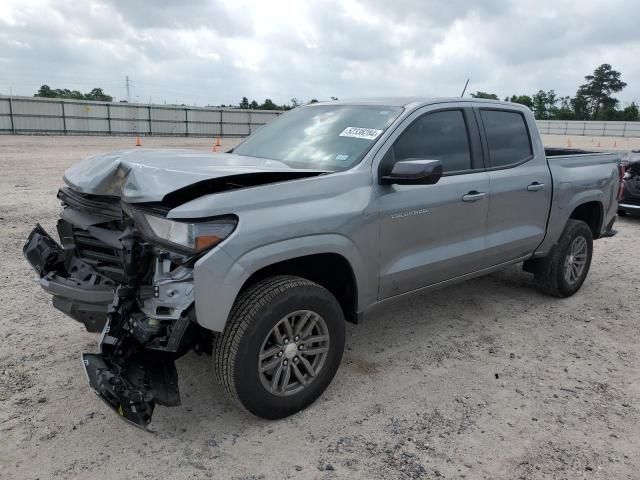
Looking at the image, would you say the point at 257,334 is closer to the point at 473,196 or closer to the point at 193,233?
the point at 193,233

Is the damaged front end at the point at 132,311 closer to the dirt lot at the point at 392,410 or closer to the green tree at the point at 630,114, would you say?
the dirt lot at the point at 392,410

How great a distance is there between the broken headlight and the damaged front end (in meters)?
0.04

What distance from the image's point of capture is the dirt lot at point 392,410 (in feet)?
9.43

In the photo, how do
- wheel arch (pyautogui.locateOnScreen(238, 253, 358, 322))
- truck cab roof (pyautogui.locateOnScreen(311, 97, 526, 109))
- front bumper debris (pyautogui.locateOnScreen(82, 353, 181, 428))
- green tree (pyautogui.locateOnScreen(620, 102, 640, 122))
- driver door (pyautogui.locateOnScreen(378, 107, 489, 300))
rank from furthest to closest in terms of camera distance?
green tree (pyautogui.locateOnScreen(620, 102, 640, 122)) < truck cab roof (pyautogui.locateOnScreen(311, 97, 526, 109)) < driver door (pyautogui.locateOnScreen(378, 107, 489, 300)) < wheel arch (pyautogui.locateOnScreen(238, 253, 358, 322)) < front bumper debris (pyautogui.locateOnScreen(82, 353, 181, 428))

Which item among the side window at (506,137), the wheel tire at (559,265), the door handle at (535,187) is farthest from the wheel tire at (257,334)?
the wheel tire at (559,265)

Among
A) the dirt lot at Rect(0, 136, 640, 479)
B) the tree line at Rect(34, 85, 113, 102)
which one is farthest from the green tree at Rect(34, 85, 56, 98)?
the dirt lot at Rect(0, 136, 640, 479)

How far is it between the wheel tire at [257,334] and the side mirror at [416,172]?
88cm

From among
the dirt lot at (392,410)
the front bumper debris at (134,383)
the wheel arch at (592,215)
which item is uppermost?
the wheel arch at (592,215)

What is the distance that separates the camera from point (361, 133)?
3.85 m

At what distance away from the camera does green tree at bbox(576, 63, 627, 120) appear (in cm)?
9369

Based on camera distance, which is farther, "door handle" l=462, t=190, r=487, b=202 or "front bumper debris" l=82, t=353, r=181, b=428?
"door handle" l=462, t=190, r=487, b=202

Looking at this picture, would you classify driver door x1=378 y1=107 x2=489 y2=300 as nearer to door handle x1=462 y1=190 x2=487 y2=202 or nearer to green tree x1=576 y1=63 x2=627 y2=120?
door handle x1=462 y1=190 x2=487 y2=202

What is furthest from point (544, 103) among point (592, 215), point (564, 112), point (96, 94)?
point (592, 215)

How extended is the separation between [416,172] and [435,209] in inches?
26.6
